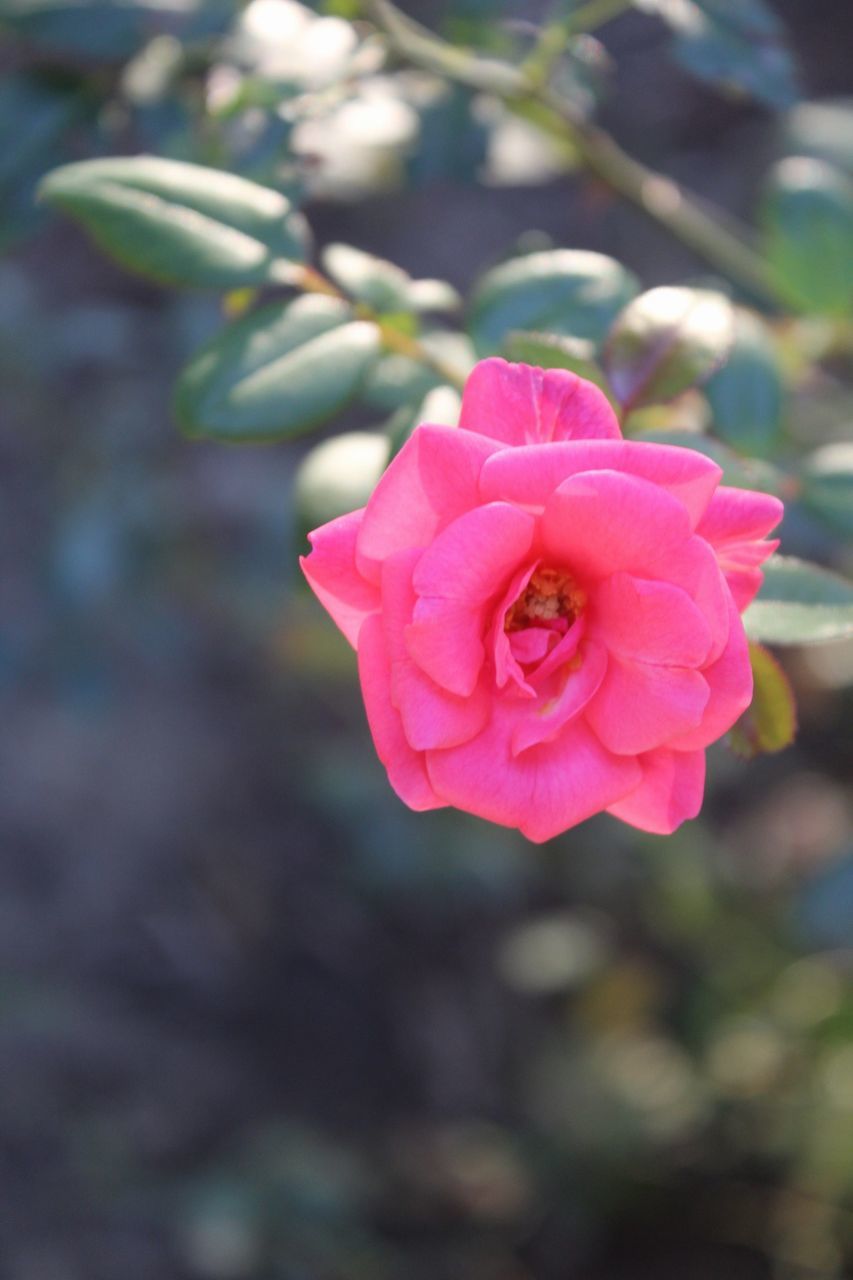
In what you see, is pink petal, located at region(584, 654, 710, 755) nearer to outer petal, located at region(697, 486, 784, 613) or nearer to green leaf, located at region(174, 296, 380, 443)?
outer petal, located at region(697, 486, 784, 613)

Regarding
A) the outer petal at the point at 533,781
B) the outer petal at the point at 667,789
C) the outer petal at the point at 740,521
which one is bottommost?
the outer petal at the point at 667,789

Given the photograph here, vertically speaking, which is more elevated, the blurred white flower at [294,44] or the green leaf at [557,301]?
the blurred white flower at [294,44]

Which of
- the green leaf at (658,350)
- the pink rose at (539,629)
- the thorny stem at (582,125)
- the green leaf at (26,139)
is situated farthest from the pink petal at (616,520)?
the green leaf at (26,139)

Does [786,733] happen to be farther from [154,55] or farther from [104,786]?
[104,786]

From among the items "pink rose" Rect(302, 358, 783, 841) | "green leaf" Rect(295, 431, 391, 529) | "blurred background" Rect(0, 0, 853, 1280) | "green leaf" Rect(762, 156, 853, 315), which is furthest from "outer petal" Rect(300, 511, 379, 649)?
"blurred background" Rect(0, 0, 853, 1280)

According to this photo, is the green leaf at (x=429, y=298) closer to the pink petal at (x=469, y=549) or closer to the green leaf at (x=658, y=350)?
the green leaf at (x=658, y=350)

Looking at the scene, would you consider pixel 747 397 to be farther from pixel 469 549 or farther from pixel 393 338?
pixel 469 549
